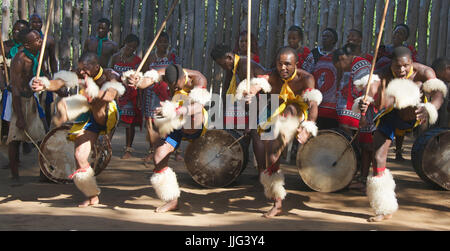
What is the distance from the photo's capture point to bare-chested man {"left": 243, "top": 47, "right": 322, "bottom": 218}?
16.3ft

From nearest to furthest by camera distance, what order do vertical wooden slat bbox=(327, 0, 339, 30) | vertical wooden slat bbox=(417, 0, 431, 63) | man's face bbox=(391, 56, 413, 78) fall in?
man's face bbox=(391, 56, 413, 78) < vertical wooden slat bbox=(417, 0, 431, 63) < vertical wooden slat bbox=(327, 0, 339, 30)

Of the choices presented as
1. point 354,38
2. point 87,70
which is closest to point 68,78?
point 87,70

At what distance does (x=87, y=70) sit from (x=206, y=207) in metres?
1.86

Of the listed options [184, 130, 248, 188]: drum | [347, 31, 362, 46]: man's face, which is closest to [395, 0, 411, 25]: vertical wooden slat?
[347, 31, 362, 46]: man's face

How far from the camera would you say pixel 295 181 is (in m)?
6.46

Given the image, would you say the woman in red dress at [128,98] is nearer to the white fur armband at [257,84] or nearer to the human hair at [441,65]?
the white fur armband at [257,84]

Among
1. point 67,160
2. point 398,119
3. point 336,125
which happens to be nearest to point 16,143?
point 67,160

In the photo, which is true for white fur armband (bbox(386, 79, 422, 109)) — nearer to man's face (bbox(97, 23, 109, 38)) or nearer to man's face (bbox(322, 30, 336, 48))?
man's face (bbox(322, 30, 336, 48))

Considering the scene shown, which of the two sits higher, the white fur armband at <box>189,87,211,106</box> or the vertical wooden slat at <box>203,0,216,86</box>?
the vertical wooden slat at <box>203,0,216,86</box>

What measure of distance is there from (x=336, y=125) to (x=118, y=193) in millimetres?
2838

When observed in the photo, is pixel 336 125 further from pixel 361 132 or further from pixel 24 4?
pixel 24 4

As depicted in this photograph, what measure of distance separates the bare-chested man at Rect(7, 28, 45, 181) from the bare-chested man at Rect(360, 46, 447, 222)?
13.1 feet

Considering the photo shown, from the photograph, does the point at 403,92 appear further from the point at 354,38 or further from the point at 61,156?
the point at 61,156

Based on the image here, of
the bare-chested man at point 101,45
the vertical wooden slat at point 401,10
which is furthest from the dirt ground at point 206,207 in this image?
the vertical wooden slat at point 401,10
